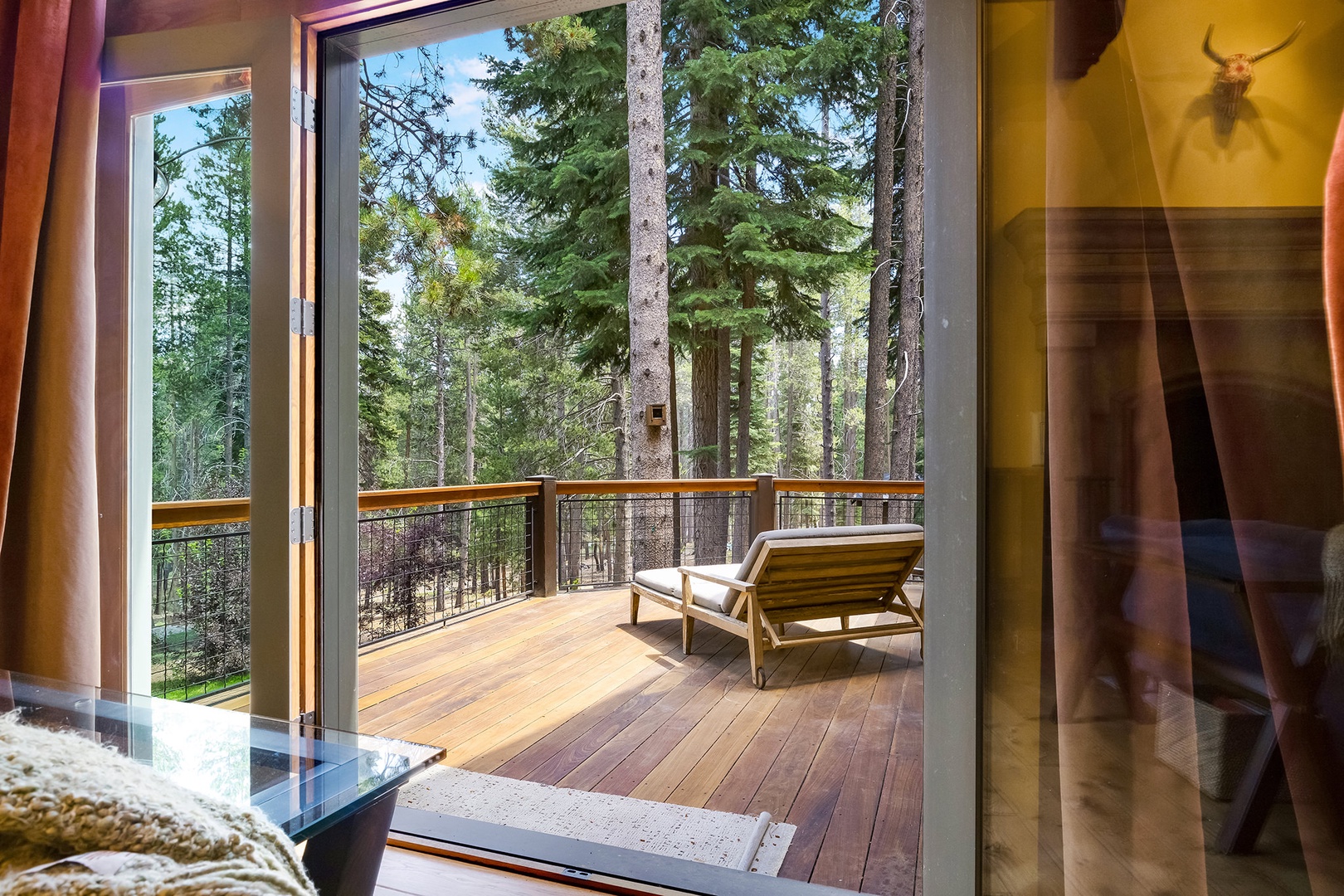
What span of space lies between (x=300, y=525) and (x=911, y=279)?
6633 mm

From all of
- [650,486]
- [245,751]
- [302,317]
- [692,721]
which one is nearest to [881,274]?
[650,486]

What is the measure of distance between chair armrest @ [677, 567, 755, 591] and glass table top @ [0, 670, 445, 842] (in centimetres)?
236

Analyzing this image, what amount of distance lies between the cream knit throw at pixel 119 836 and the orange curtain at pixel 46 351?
1.58 m

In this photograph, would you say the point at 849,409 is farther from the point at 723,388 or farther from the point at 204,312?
the point at 204,312

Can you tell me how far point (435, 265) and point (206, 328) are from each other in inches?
112

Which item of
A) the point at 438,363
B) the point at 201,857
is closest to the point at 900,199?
the point at 438,363

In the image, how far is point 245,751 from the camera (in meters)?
1.02

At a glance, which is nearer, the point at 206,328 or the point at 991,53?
the point at 991,53

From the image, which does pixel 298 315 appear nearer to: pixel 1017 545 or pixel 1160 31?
pixel 1017 545

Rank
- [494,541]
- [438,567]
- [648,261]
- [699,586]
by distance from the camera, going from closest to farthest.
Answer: [699,586] < [438,567] < [494,541] < [648,261]

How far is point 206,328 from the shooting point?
6.81 ft

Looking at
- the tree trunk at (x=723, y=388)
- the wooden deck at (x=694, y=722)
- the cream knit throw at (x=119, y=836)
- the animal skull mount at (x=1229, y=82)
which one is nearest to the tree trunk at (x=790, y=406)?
the tree trunk at (x=723, y=388)

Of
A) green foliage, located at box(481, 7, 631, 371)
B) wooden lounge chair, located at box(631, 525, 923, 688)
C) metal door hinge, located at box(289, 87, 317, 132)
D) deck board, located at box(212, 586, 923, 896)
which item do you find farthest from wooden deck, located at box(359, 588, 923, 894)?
green foliage, located at box(481, 7, 631, 371)

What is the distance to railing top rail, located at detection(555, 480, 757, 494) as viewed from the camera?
521 centimetres
